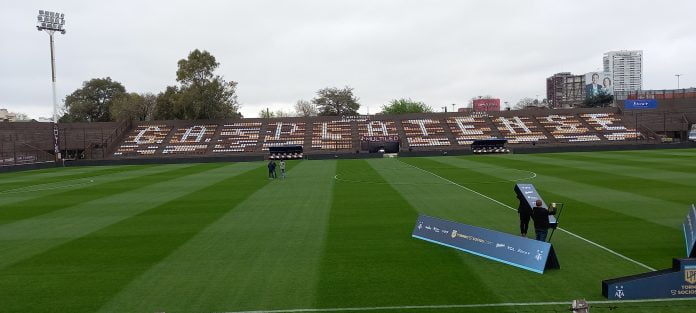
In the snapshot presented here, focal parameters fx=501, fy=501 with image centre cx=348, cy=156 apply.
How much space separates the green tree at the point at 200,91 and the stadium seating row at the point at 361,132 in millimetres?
4100

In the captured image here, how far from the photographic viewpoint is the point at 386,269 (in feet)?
38.2

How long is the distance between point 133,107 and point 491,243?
10863cm

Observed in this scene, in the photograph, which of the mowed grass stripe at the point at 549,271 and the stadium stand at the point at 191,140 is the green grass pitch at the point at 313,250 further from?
the stadium stand at the point at 191,140

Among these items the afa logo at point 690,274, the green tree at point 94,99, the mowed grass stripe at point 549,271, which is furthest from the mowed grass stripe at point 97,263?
the green tree at point 94,99

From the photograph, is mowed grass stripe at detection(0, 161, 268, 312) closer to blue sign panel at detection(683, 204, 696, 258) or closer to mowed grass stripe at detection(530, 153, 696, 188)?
blue sign panel at detection(683, 204, 696, 258)

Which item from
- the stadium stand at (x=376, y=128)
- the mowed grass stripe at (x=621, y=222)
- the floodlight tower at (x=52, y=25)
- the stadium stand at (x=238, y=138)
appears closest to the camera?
the mowed grass stripe at (x=621, y=222)

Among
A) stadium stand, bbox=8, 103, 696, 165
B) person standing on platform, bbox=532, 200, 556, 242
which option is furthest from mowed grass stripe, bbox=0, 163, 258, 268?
stadium stand, bbox=8, 103, 696, 165

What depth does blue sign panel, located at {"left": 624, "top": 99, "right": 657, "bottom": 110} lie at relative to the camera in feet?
282

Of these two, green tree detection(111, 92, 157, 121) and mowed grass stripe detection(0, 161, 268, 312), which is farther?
green tree detection(111, 92, 157, 121)

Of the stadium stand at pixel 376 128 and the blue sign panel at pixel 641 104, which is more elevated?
the blue sign panel at pixel 641 104

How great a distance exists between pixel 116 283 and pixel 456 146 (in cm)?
6965

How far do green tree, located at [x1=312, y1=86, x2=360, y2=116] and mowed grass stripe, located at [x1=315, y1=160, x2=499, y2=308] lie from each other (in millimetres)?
123746

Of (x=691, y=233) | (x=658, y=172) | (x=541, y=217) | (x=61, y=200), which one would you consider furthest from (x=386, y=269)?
(x=658, y=172)

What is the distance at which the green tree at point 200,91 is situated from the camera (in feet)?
294
